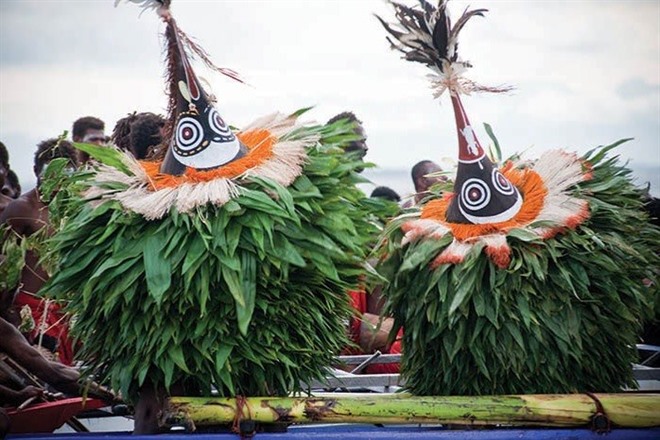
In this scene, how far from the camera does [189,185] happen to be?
333cm

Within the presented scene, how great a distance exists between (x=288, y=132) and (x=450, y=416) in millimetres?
1184

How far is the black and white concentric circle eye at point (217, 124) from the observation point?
342cm

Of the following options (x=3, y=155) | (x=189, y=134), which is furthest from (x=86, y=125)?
Result: (x=189, y=134)

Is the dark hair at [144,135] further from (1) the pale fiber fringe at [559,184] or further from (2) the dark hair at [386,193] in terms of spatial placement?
(2) the dark hair at [386,193]

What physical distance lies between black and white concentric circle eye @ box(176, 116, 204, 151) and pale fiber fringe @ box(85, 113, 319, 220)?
16 cm

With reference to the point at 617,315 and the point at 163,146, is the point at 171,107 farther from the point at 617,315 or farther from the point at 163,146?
the point at 617,315

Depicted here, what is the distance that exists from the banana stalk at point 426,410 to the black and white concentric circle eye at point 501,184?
783 mm

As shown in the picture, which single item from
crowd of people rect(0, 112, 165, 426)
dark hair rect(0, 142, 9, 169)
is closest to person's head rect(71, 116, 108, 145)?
dark hair rect(0, 142, 9, 169)

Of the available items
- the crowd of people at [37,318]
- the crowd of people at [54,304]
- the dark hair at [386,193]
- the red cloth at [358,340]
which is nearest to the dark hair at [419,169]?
the dark hair at [386,193]

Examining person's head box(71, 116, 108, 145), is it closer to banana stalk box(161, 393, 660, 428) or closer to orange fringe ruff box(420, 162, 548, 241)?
orange fringe ruff box(420, 162, 548, 241)

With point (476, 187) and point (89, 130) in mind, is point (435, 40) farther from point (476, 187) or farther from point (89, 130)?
point (89, 130)

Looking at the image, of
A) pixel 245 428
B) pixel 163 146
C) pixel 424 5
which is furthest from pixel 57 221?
pixel 424 5

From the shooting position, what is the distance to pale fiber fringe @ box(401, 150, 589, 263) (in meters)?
3.52

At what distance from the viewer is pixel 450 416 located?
131 inches
